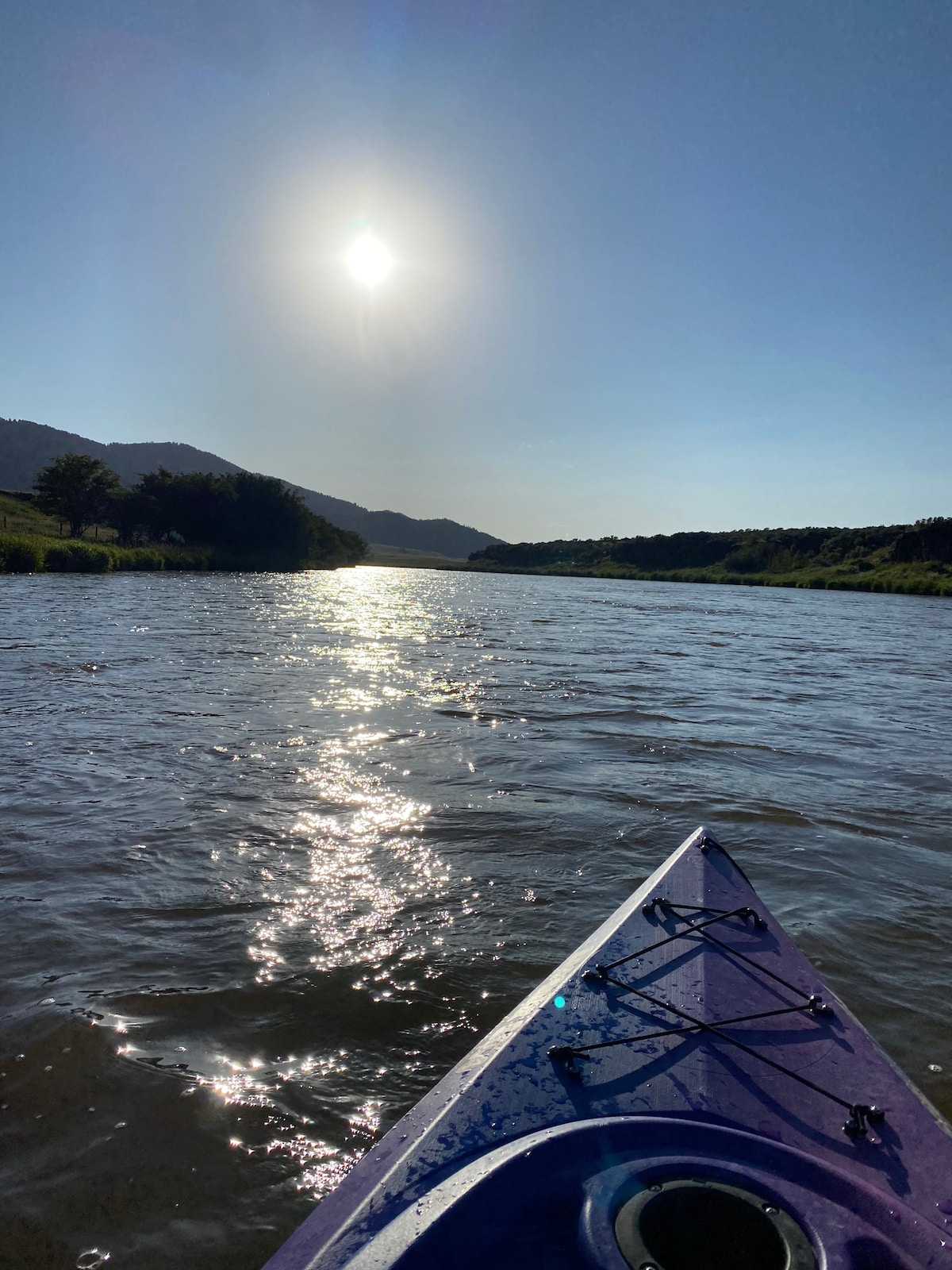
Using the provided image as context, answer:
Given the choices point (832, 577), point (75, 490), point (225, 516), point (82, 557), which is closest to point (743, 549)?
point (832, 577)

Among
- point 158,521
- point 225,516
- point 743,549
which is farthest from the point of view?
point 743,549

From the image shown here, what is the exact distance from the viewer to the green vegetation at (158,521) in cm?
4275

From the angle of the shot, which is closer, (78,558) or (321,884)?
(321,884)

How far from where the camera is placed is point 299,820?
5621 millimetres

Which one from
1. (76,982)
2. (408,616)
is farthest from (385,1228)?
(408,616)

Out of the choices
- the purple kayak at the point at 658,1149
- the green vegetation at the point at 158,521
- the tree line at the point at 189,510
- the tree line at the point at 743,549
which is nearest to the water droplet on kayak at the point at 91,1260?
the purple kayak at the point at 658,1149

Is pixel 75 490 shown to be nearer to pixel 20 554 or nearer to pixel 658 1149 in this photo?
pixel 20 554

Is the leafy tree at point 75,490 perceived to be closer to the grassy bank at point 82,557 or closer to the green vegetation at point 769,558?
the grassy bank at point 82,557

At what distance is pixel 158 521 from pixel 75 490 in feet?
31.0

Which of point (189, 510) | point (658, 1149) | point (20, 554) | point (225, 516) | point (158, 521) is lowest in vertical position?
point (658, 1149)

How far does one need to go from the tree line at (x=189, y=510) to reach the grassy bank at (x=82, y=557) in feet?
14.7

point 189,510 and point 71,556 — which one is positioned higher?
point 189,510

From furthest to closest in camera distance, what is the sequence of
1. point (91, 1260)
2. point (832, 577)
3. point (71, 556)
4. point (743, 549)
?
point (743, 549) → point (832, 577) → point (71, 556) → point (91, 1260)

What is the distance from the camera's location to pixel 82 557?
41.3 metres
